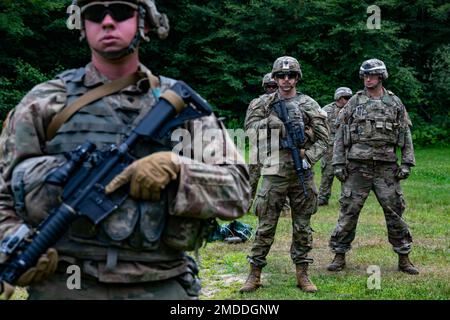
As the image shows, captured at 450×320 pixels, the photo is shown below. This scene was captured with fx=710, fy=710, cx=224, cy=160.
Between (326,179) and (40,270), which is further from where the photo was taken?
(326,179)

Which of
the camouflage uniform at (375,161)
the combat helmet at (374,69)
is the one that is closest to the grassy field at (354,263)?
the camouflage uniform at (375,161)

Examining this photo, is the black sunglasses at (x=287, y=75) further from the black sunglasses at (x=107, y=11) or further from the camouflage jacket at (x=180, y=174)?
the black sunglasses at (x=107, y=11)

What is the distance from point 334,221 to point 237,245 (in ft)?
8.10

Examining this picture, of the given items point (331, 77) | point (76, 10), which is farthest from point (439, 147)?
point (76, 10)

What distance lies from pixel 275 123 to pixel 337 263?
6.34 ft

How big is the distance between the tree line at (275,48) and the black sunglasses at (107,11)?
23.6 meters

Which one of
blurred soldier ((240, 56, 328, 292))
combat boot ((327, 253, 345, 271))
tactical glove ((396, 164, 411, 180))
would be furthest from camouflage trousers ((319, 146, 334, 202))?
blurred soldier ((240, 56, 328, 292))

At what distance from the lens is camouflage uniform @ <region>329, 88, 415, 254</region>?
26.2ft

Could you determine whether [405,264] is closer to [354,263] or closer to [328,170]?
[354,263]

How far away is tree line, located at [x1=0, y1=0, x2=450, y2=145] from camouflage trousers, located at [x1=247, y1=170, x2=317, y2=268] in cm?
1935

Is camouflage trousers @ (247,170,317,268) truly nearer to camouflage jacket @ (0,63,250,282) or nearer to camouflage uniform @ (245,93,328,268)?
camouflage uniform @ (245,93,328,268)

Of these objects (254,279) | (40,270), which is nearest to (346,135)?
(254,279)

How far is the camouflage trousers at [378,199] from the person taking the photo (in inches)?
314

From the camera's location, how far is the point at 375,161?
8055 mm
